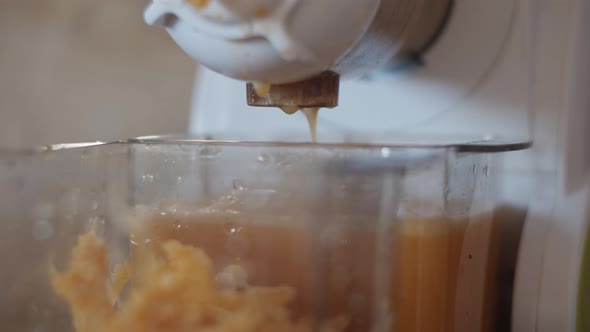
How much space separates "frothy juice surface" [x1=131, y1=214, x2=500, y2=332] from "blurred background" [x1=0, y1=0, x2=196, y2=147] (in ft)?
1.20

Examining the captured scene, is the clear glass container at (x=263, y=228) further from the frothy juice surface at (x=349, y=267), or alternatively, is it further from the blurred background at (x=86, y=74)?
the blurred background at (x=86, y=74)

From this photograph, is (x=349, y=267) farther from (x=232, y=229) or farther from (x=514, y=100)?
(x=514, y=100)

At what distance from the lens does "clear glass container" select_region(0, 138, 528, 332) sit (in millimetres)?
259

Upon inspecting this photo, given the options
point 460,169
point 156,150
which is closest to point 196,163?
point 156,150

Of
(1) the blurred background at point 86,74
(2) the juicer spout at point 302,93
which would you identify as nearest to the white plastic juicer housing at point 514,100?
(2) the juicer spout at point 302,93

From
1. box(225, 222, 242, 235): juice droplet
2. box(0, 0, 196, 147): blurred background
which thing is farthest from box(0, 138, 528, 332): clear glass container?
box(0, 0, 196, 147): blurred background

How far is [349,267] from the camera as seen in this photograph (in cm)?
26

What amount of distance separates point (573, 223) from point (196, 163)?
0.68ft

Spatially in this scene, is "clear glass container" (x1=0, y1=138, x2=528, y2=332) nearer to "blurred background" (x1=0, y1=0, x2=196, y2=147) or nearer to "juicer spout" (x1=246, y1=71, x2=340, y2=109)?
"juicer spout" (x1=246, y1=71, x2=340, y2=109)

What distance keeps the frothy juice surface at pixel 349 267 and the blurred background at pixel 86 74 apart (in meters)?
0.37

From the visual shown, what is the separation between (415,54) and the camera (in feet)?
1.20

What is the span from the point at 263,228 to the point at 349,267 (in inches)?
1.7

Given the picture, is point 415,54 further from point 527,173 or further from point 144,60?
point 144,60

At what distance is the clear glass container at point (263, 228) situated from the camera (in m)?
0.26
